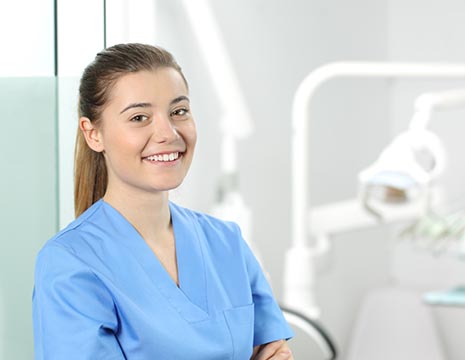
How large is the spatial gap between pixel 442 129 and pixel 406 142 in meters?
1.49

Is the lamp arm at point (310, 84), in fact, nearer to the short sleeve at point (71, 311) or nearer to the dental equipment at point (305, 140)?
the dental equipment at point (305, 140)

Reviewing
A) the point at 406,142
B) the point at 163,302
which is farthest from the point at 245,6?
the point at 163,302

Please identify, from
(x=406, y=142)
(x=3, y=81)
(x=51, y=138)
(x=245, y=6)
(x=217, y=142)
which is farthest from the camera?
(x=245, y=6)

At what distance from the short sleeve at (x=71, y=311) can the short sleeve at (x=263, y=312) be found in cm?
29

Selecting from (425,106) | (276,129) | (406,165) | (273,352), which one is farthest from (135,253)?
(276,129)

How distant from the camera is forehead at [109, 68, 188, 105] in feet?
3.61

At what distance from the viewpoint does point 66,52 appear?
4.33ft

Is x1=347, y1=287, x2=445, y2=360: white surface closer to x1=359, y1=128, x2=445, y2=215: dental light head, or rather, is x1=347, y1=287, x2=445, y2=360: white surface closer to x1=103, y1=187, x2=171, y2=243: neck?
x1=359, y1=128, x2=445, y2=215: dental light head

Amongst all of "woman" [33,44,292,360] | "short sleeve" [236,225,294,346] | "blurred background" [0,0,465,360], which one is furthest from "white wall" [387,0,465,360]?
"woman" [33,44,292,360]

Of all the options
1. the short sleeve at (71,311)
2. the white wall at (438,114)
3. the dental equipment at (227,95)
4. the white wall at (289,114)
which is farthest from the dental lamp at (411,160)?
the white wall at (438,114)

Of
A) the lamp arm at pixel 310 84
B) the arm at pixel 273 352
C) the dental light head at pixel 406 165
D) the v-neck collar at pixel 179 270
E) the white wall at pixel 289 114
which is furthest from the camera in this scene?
the white wall at pixel 289 114

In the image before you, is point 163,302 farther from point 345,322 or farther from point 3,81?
point 345,322

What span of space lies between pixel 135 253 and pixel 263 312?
10.1 inches

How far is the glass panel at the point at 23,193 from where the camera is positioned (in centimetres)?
117
